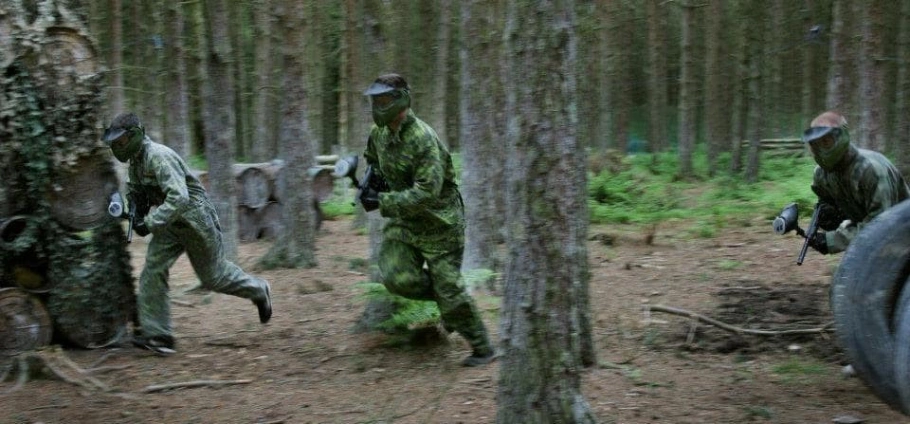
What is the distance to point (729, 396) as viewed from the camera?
17.9ft

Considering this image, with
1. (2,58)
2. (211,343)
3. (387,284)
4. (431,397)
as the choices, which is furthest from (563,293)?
(2,58)

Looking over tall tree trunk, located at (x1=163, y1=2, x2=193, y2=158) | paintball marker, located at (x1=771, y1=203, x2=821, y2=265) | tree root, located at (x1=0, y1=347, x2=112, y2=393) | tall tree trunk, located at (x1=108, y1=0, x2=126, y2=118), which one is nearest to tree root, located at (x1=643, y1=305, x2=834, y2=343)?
paintball marker, located at (x1=771, y1=203, x2=821, y2=265)

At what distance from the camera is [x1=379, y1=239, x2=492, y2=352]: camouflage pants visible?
20.1 feet

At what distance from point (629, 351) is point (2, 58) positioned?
5.24m

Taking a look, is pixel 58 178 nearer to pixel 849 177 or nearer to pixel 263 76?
pixel 849 177

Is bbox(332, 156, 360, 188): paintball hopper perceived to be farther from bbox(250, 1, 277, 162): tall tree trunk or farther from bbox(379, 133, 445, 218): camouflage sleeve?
bbox(250, 1, 277, 162): tall tree trunk

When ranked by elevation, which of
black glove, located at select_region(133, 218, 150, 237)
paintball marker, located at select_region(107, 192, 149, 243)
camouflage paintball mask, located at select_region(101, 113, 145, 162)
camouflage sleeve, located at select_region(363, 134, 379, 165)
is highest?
camouflage paintball mask, located at select_region(101, 113, 145, 162)

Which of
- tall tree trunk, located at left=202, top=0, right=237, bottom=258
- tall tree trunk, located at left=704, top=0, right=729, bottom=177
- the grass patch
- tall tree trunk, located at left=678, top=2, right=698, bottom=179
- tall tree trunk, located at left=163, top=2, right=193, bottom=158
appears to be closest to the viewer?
the grass patch

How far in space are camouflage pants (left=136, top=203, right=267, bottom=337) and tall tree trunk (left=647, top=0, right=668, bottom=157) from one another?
540 inches

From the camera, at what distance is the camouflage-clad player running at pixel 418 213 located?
239 inches

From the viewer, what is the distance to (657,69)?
20.6 meters

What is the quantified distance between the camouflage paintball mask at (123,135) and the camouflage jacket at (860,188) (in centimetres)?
516

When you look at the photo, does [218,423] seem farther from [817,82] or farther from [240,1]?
[817,82]

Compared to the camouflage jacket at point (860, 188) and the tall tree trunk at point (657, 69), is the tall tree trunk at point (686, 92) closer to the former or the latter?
the tall tree trunk at point (657, 69)
